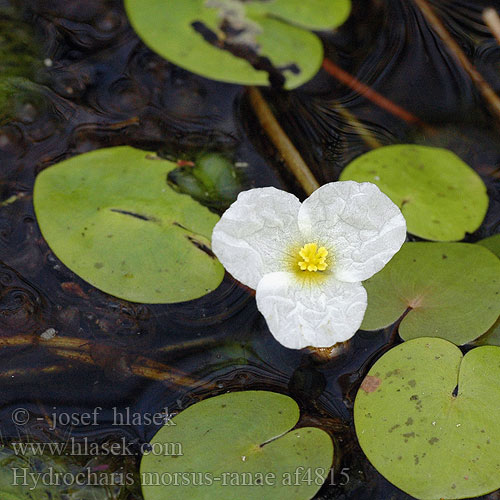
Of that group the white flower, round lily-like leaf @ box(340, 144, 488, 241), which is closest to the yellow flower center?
the white flower

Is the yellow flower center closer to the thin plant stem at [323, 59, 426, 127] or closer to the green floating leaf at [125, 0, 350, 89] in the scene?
the green floating leaf at [125, 0, 350, 89]

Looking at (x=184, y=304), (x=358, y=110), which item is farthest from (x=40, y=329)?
(x=358, y=110)

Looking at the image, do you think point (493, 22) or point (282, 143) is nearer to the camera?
point (282, 143)

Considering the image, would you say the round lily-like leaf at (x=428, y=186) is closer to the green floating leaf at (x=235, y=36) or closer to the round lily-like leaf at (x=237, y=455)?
the green floating leaf at (x=235, y=36)

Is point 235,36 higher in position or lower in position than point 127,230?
higher

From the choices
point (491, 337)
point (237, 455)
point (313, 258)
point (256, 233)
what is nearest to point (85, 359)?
point (237, 455)

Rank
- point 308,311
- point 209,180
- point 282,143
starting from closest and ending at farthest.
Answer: point 308,311, point 209,180, point 282,143

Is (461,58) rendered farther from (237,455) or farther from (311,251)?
(237,455)
